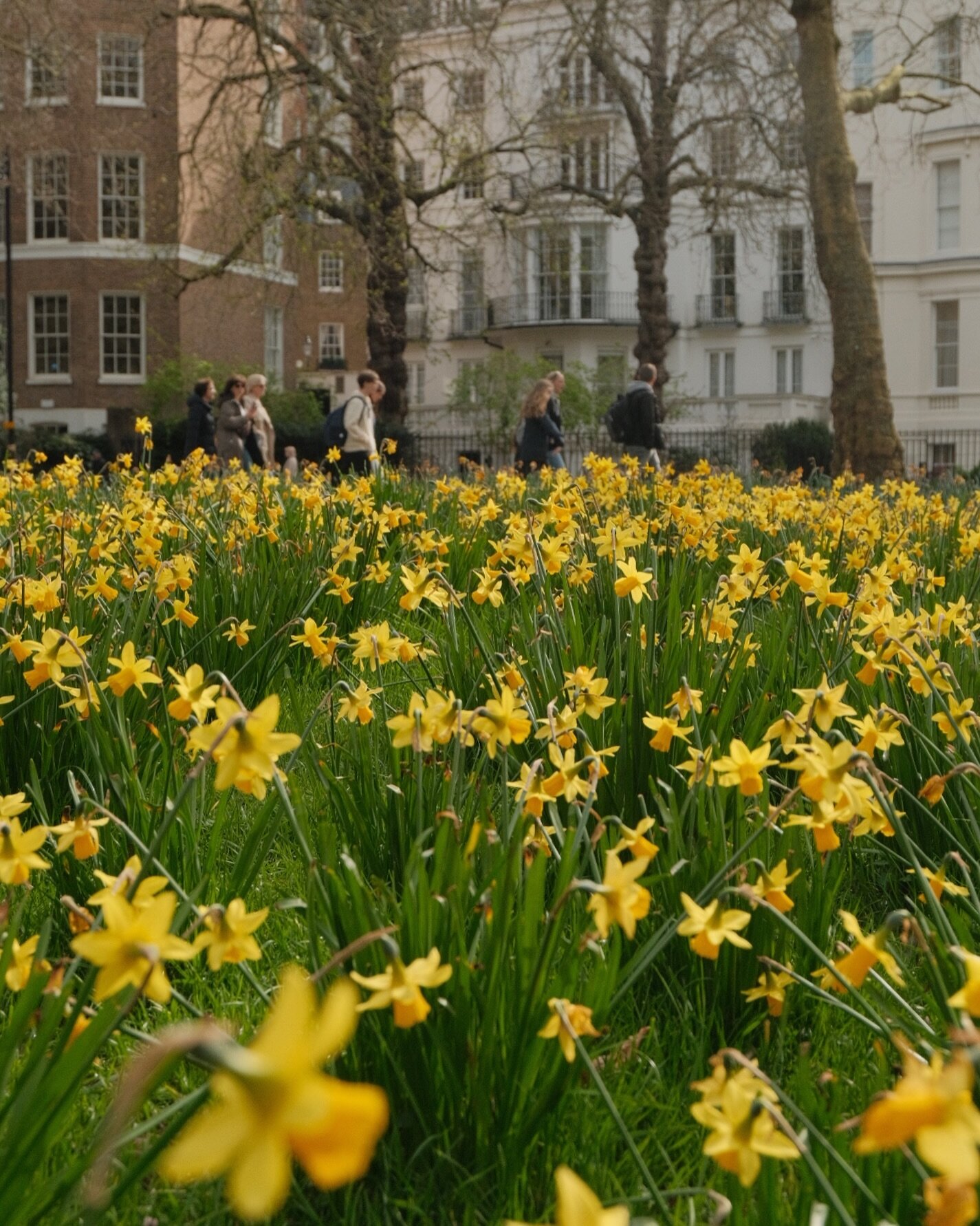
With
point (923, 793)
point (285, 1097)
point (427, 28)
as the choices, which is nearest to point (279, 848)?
point (923, 793)

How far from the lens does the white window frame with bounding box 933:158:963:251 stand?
108ft

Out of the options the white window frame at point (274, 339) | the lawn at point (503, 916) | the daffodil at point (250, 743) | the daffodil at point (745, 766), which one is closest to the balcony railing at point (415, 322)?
the white window frame at point (274, 339)

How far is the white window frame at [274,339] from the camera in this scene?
111 feet

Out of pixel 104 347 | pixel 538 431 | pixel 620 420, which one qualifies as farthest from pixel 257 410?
pixel 104 347

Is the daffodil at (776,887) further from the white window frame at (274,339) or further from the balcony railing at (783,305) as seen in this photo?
the balcony railing at (783,305)

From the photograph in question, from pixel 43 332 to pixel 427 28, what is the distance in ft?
53.3

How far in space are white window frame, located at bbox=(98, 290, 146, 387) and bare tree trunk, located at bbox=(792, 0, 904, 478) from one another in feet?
65.6

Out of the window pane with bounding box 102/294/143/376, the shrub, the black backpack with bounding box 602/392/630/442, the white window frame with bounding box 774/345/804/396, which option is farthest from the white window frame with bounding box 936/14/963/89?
the window pane with bounding box 102/294/143/376

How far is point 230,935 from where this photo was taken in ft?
4.07

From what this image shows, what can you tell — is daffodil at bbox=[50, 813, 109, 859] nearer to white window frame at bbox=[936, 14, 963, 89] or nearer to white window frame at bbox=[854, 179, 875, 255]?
white window frame at bbox=[936, 14, 963, 89]

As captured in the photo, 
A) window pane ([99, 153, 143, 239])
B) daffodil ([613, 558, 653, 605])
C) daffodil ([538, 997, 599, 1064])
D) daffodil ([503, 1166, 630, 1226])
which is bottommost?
daffodil ([538, 997, 599, 1064])

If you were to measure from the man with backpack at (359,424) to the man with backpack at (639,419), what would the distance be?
2.14 m

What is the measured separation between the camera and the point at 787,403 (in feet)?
111

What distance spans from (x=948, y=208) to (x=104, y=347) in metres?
20.4
